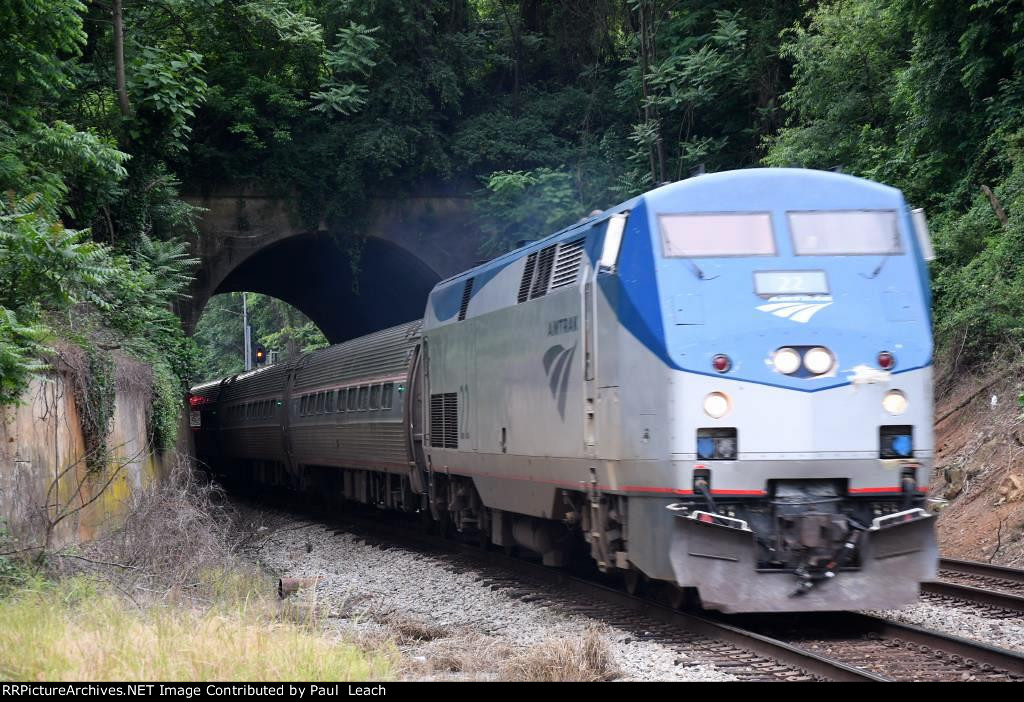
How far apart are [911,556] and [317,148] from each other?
863 inches

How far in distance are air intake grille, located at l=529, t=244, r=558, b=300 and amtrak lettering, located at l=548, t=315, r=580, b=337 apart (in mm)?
445

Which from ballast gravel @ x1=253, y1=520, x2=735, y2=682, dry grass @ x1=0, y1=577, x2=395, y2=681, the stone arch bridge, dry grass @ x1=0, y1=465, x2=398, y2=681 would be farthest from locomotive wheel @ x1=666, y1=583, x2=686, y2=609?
the stone arch bridge

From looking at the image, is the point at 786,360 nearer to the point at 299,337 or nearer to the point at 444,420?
the point at 444,420

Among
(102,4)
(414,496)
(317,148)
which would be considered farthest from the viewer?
(317,148)

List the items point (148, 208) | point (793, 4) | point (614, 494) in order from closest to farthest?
point (614, 494), point (148, 208), point (793, 4)

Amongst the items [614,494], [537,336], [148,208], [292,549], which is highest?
[148,208]

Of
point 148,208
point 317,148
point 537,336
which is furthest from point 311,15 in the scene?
point 537,336

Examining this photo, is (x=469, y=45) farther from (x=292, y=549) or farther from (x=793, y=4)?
(x=292, y=549)

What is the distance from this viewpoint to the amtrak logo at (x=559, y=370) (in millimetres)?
10523

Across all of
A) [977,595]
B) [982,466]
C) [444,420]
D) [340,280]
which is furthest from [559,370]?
[340,280]

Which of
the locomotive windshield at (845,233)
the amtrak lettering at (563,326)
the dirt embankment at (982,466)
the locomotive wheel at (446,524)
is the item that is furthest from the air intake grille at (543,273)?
the dirt embankment at (982,466)

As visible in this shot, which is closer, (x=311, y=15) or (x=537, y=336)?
(x=537, y=336)

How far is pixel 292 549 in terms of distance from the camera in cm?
1872

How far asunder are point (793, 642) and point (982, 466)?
7370 mm
